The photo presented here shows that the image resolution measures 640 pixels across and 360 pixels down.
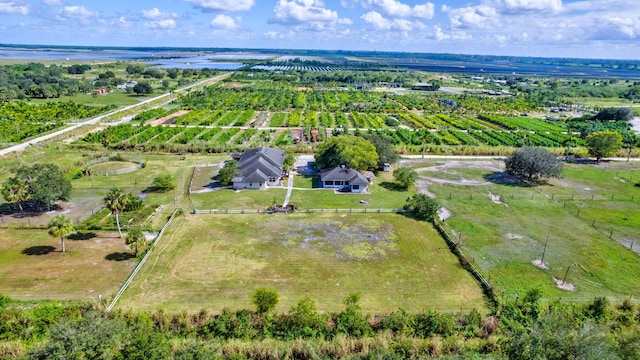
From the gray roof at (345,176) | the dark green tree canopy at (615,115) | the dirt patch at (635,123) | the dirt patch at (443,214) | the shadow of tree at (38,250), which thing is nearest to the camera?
the shadow of tree at (38,250)

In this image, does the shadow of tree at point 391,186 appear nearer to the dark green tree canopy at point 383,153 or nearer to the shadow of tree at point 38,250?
the dark green tree canopy at point 383,153

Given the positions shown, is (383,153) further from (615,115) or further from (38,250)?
(615,115)

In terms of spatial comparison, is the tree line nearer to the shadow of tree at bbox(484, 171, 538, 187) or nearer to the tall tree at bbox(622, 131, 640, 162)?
the shadow of tree at bbox(484, 171, 538, 187)

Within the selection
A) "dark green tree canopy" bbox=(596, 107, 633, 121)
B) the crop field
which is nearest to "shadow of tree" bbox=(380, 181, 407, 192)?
the crop field

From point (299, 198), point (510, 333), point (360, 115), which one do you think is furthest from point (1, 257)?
point (360, 115)

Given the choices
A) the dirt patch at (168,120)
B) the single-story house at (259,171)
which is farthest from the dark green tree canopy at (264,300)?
the dirt patch at (168,120)

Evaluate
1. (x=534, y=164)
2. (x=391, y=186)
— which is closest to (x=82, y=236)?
(x=391, y=186)

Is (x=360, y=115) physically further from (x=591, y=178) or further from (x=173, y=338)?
(x=173, y=338)
